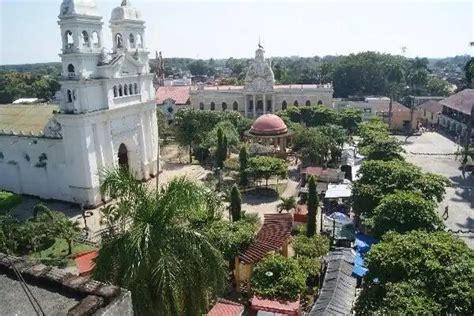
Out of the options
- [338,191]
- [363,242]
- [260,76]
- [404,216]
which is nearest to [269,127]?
[338,191]

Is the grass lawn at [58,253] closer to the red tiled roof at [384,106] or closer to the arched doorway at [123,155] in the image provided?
the arched doorway at [123,155]

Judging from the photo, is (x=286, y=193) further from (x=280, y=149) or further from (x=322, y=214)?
(x=280, y=149)

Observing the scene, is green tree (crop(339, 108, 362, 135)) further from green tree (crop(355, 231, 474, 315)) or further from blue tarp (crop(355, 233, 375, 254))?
green tree (crop(355, 231, 474, 315))

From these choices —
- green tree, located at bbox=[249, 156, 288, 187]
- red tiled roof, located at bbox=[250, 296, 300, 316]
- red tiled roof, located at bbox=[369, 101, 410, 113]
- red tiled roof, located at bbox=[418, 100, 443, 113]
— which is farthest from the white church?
red tiled roof, located at bbox=[418, 100, 443, 113]

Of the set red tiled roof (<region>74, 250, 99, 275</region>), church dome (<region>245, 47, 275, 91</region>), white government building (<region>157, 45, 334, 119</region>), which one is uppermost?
church dome (<region>245, 47, 275, 91</region>)

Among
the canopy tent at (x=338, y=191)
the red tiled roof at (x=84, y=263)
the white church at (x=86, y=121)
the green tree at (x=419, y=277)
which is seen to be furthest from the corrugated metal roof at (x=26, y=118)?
the green tree at (x=419, y=277)
